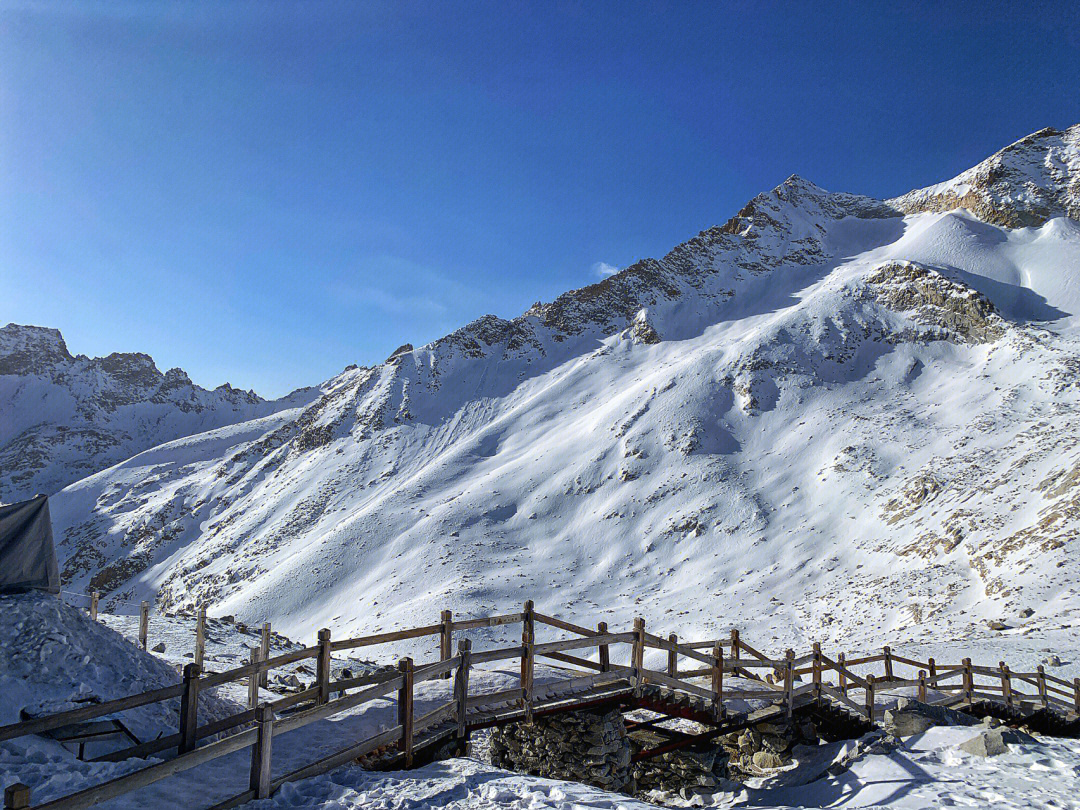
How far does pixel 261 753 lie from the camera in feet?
18.9

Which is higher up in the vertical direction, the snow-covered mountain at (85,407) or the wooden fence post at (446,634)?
the snow-covered mountain at (85,407)

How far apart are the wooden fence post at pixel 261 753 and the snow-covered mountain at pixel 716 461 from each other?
82.4 ft

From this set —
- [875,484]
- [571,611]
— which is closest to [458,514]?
[571,611]

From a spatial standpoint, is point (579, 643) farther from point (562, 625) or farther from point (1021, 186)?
point (1021, 186)

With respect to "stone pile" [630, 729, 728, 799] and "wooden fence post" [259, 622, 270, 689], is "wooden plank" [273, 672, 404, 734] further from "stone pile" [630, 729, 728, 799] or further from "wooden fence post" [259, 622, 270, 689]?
"stone pile" [630, 729, 728, 799]

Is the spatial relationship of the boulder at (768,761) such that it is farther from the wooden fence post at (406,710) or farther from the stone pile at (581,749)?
the wooden fence post at (406,710)

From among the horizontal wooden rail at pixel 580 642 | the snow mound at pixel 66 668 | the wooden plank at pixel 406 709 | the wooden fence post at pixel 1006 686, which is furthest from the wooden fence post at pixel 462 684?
the wooden fence post at pixel 1006 686

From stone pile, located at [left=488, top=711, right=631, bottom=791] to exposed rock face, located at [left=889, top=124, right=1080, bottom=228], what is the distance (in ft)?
392

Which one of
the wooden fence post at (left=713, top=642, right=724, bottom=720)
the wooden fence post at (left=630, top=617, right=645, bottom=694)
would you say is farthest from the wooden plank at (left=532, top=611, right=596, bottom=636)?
the wooden fence post at (left=713, top=642, right=724, bottom=720)

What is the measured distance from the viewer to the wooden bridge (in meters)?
5.78

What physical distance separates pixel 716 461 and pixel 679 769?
154ft

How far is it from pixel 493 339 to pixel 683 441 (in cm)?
5133

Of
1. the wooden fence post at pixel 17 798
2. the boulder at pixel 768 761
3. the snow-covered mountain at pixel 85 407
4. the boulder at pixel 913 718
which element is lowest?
the boulder at pixel 768 761

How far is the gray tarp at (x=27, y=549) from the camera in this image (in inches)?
376
